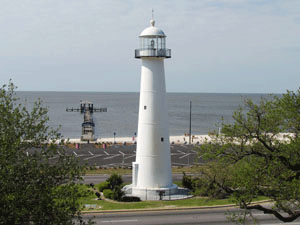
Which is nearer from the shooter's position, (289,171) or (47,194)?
(47,194)

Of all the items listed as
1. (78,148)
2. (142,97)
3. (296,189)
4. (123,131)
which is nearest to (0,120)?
(296,189)

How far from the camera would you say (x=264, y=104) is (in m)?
18.9

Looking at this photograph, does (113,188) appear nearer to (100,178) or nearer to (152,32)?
(100,178)

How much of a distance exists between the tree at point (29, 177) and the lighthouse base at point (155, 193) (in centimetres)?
1837

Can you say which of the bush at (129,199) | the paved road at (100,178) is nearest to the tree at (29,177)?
the bush at (129,199)

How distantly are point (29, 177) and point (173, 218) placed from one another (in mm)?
15278

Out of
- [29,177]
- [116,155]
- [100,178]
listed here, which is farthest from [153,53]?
[116,155]

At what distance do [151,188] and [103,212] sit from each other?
5.45 m

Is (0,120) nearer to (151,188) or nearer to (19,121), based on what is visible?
(19,121)

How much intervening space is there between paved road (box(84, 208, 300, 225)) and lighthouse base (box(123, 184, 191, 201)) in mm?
3549

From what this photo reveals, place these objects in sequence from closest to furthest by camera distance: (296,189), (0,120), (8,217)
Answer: (8,217), (0,120), (296,189)

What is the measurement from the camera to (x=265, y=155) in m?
17.7

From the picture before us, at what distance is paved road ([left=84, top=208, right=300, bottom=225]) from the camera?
25.6 metres

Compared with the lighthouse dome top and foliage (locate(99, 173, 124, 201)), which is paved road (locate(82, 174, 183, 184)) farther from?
the lighthouse dome top
